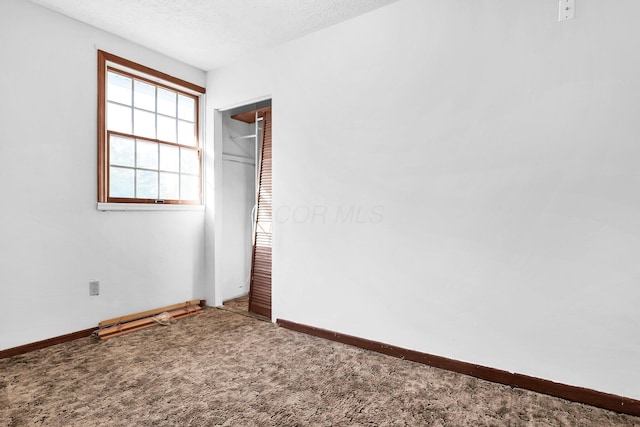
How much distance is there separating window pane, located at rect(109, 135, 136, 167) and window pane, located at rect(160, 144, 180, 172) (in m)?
0.31

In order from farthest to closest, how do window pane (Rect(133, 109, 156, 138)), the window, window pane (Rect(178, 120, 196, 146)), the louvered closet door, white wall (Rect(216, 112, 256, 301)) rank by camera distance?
white wall (Rect(216, 112, 256, 301))
window pane (Rect(178, 120, 196, 146))
the louvered closet door
window pane (Rect(133, 109, 156, 138))
the window

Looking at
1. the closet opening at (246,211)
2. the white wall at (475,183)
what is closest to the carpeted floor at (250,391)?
the white wall at (475,183)

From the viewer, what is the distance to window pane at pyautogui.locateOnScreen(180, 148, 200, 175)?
157 inches

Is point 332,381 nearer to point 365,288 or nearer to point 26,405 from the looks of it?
point 365,288

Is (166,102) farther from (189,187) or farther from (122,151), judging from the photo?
(189,187)

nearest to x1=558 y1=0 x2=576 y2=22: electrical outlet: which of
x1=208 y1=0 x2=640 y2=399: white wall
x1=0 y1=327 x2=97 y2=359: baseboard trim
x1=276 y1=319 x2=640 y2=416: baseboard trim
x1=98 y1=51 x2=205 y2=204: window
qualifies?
x1=208 y1=0 x2=640 y2=399: white wall

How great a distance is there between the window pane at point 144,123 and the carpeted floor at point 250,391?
83.7 inches

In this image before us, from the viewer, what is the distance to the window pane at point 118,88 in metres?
3.36

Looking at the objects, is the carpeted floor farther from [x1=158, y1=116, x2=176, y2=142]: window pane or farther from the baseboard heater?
[x1=158, y1=116, x2=176, y2=142]: window pane

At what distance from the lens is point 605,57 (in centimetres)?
200

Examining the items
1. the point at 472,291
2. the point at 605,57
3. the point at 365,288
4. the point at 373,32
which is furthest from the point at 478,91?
the point at 365,288

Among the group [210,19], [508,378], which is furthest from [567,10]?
[210,19]

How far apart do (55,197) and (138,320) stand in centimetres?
144

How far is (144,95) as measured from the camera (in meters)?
3.64
